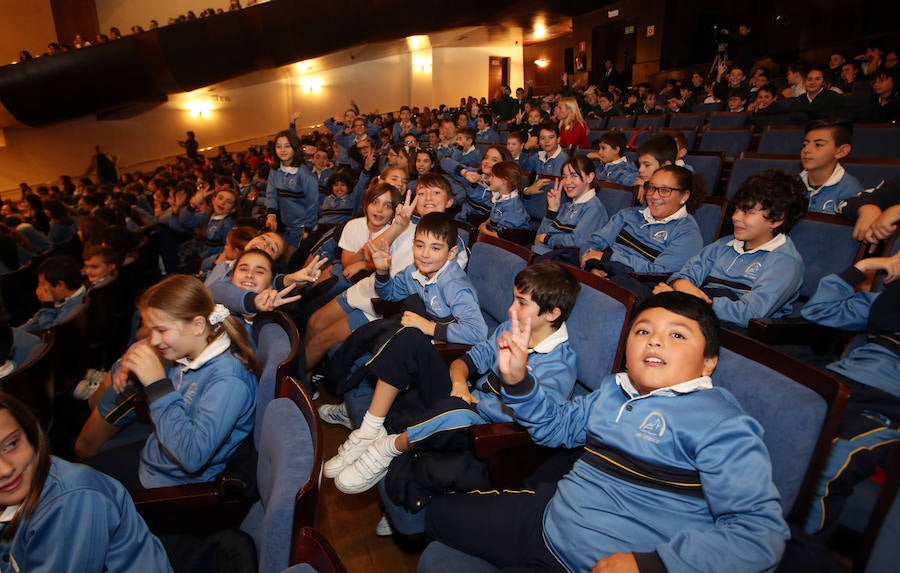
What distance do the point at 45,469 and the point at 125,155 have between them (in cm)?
1406

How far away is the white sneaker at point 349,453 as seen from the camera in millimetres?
1806

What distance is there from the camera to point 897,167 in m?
2.67

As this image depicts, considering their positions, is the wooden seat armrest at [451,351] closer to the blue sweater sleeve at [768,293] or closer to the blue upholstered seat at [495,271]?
the blue upholstered seat at [495,271]

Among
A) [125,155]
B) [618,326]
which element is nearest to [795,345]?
[618,326]

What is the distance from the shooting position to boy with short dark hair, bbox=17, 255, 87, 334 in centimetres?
289

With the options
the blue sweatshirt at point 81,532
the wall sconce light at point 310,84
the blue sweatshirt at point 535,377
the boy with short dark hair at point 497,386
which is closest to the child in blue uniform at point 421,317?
the boy with short dark hair at point 497,386

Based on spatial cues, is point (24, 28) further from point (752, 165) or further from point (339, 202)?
point (752, 165)

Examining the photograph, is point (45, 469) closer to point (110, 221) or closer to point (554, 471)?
point (554, 471)

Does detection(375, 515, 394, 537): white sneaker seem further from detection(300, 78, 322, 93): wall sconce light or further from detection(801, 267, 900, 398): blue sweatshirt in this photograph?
detection(300, 78, 322, 93): wall sconce light

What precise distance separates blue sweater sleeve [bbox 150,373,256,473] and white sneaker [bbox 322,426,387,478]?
0.48m

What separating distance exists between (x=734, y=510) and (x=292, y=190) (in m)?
4.35

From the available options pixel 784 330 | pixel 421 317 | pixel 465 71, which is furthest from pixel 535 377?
pixel 465 71

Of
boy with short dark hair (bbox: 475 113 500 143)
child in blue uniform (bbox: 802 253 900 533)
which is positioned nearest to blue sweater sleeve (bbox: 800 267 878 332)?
child in blue uniform (bbox: 802 253 900 533)

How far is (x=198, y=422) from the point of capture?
1.41 metres
